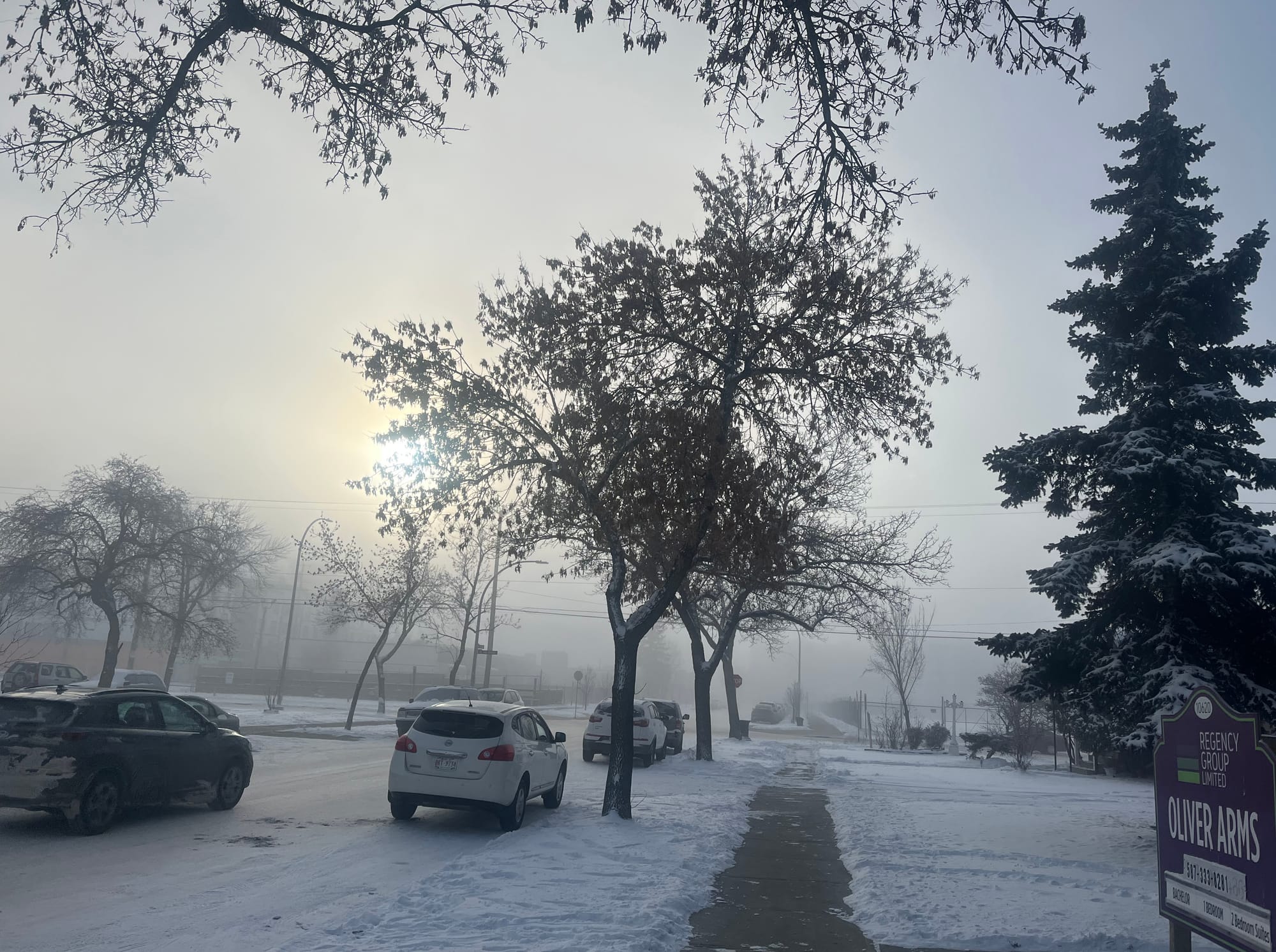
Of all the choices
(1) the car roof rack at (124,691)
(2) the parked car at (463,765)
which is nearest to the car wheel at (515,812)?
(2) the parked car at (463,765)

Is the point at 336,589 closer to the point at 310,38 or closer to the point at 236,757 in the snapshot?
the point at 236,757

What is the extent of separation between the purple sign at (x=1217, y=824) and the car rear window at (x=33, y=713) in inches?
430

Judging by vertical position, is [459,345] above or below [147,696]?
above

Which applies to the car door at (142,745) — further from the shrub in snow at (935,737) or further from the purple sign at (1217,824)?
the shrub in snow at (935,737)

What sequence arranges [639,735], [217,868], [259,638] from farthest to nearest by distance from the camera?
[259,638]
[639,735]
[217,868]

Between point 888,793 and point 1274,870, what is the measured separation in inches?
578

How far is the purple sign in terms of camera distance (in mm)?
4980

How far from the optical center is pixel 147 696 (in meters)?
11.5

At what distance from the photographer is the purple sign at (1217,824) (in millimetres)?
4980

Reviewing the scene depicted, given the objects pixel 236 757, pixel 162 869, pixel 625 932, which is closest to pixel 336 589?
pixel 236 757

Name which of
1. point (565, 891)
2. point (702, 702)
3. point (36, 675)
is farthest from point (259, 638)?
point (565, 891)

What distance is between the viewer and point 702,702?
26641mm

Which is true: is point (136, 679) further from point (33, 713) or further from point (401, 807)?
point (33, 713)

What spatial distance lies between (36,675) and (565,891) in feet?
109
